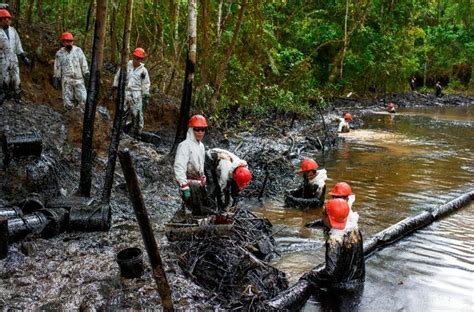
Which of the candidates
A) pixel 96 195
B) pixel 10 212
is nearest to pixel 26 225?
pixel 10 212

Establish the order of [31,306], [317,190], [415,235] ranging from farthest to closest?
[317,190], [415,235], [31,306]

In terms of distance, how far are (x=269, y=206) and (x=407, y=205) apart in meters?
2.66

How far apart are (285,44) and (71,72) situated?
19.7m

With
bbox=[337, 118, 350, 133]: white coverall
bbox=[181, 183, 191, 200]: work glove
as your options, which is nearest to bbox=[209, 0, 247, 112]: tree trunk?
bbox=[337, 118, 350, 133]: white coverall

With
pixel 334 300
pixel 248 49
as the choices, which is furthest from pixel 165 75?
pixel 334 300

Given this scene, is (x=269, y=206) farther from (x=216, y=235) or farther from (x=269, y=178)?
(x=216, y=235)

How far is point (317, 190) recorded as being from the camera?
844 centimetres

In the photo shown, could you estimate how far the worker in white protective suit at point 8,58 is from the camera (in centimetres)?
818

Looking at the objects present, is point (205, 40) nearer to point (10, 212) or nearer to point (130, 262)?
point (10, 212)

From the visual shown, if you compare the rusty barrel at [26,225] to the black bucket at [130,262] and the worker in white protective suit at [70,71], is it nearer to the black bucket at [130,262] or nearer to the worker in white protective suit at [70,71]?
the black bucket at [130,262]

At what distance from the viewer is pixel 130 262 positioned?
4539mm

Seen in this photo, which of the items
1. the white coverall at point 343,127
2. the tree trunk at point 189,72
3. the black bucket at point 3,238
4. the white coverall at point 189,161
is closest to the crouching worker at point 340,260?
the white coverall at point 189,161

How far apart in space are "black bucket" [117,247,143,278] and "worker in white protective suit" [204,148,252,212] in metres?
2.02

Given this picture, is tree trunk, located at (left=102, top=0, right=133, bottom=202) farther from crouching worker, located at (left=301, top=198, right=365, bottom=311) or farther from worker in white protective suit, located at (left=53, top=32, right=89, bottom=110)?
worker in white protective suit, located at (left=53, top=32, right=89, bottom=110)
